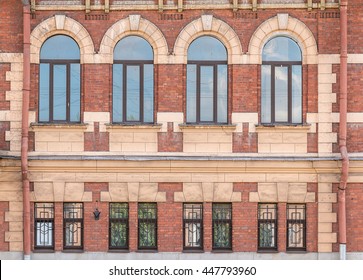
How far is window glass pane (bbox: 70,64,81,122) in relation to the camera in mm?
17406

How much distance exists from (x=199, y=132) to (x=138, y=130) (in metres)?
1.39

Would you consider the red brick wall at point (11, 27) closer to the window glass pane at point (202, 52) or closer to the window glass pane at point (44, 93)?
the window glass pane at point (44, 93)

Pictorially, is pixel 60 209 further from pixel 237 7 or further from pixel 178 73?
pixel 237 7

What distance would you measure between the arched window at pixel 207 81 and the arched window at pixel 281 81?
92cm

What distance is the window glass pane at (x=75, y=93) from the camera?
17406mm

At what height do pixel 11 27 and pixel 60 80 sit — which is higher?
pixel 11 27

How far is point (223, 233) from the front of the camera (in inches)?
680

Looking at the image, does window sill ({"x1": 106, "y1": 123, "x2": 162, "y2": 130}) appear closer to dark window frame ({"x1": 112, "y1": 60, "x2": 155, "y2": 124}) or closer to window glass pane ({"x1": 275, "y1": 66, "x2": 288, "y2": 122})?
dark window frame ({"x1": 112, "y1": 60, "x2": 155, "y2": 124})

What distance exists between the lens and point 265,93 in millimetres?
17391

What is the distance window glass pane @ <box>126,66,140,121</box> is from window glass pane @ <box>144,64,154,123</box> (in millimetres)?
161

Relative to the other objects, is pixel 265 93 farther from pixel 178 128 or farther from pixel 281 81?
pixel 178 128

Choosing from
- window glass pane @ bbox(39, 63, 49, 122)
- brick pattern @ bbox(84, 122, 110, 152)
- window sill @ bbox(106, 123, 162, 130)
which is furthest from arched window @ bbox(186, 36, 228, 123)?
window glass pane @ bbox(39, 63, 49, 122)

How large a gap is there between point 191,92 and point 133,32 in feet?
6.27

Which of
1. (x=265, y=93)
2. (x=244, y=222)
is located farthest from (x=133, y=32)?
(x=244, y=222)
